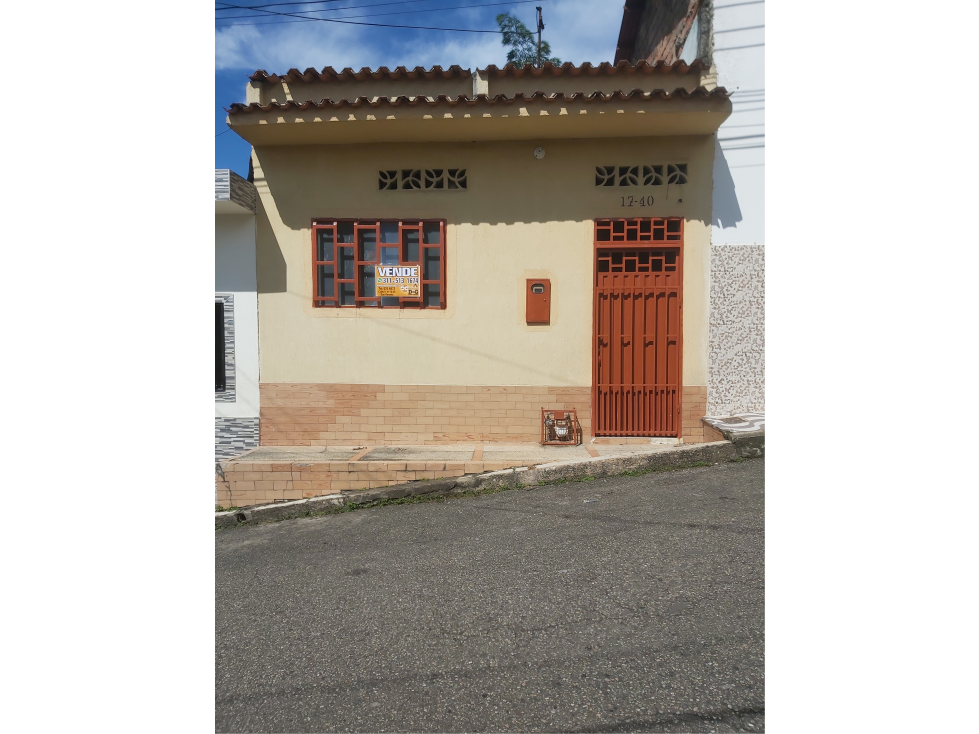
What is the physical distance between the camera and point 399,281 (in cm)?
653

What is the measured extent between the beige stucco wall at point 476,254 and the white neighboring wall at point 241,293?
0.13m

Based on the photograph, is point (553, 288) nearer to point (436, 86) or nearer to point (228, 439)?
point (436, 86)

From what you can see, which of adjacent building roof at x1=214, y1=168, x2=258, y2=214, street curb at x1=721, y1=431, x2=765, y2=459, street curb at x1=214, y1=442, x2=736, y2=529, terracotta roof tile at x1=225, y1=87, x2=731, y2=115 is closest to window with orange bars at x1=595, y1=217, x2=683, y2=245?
terracotta roof tile at x1=225, y1=87, x2=731, y2=115

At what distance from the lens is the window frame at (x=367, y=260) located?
6.50 meters

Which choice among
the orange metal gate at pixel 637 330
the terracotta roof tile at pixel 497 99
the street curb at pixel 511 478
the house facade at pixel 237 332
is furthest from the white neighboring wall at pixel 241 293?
the orange metal gate at pixel 637 330

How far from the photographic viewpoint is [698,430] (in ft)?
21.1

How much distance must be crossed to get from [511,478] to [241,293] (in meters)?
4.12

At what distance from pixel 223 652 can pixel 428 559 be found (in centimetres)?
138

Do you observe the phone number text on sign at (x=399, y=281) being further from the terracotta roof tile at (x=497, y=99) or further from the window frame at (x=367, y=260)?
the terracotta roof tile at (x=497, y=99)

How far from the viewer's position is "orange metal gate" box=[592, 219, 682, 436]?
635 cm

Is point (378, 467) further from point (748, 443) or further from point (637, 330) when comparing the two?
point (748, 443)

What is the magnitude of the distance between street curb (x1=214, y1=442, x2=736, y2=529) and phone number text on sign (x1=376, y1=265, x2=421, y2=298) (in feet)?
7.99

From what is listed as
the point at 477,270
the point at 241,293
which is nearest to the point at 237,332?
the point at 241,293

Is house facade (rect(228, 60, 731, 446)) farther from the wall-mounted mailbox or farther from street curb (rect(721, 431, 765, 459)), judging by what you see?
street curb (rect(721, 431, 765, 459))
